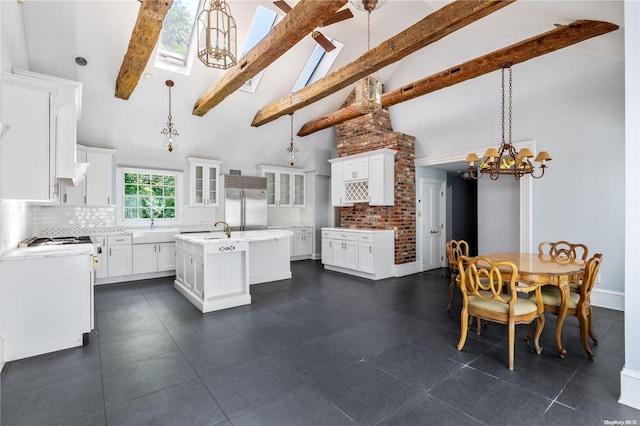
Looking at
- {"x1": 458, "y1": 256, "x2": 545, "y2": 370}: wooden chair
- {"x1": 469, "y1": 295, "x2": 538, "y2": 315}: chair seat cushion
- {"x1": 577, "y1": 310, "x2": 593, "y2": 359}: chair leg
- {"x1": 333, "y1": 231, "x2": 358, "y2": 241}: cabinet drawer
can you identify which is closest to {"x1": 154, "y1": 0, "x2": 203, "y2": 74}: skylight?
{"x1": 333, "y1": 231, "x2": 358, "y2": 241}: cabinet drawer

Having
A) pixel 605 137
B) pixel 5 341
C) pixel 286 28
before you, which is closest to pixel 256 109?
pixel 286 28

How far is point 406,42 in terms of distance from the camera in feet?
11.5

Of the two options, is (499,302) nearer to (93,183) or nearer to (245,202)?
(245,202)

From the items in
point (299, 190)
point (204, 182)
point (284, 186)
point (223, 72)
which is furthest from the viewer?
point (299, 190)

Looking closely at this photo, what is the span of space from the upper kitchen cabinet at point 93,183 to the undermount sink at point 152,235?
0.79m

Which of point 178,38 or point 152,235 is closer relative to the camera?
point 178,38

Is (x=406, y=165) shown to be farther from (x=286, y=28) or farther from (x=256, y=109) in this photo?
(x=286, y=28)

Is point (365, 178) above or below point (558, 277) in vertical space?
A: above

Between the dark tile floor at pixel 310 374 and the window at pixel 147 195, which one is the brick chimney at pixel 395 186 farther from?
the window at pixel 147 195

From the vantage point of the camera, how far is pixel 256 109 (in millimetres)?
6586

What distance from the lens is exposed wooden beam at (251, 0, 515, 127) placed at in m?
2.87

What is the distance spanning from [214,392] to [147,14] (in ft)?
11.6

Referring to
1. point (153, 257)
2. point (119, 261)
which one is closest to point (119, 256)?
point (119, 261)

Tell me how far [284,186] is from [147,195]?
3196 millimetres
